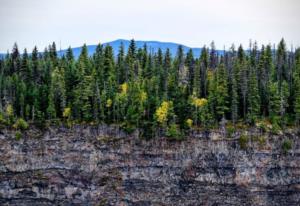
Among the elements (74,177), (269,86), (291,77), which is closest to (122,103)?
(74,177)

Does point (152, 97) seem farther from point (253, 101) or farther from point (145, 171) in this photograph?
point (253, 101)

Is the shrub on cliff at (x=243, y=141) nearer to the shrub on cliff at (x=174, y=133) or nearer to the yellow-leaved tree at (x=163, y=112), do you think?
the shrub on cliff at (x=174, y=133)

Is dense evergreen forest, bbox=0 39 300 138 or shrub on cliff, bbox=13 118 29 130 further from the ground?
dense evergreen forest, bbox=0 39 300 138

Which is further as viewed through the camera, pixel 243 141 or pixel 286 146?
pixel 243 141

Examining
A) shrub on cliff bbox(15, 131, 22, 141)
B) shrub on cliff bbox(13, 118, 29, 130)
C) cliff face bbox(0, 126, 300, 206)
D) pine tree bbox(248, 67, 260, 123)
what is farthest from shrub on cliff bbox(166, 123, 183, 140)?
shrub on cliff bbox(15, 131, 22, 141)

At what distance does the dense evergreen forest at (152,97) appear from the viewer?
71375 millimetres

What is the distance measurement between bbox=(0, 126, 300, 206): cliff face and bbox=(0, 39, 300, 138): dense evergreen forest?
308cm

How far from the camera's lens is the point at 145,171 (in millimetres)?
67812

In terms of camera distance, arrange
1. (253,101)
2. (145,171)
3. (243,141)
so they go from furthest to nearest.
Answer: (253,101) < (145,171) < (243,141)

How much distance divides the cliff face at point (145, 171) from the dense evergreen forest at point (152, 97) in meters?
3.08

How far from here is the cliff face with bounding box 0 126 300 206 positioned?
217 ft

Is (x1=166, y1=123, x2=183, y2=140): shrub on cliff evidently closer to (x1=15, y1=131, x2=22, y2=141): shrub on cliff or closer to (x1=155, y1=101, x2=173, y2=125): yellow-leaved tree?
(x1=155, y1=101, x2=173, y2=125): yellow-leaved tree

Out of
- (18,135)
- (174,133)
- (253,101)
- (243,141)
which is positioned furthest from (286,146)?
Answer: (18,135)

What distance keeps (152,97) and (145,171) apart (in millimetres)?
12379
